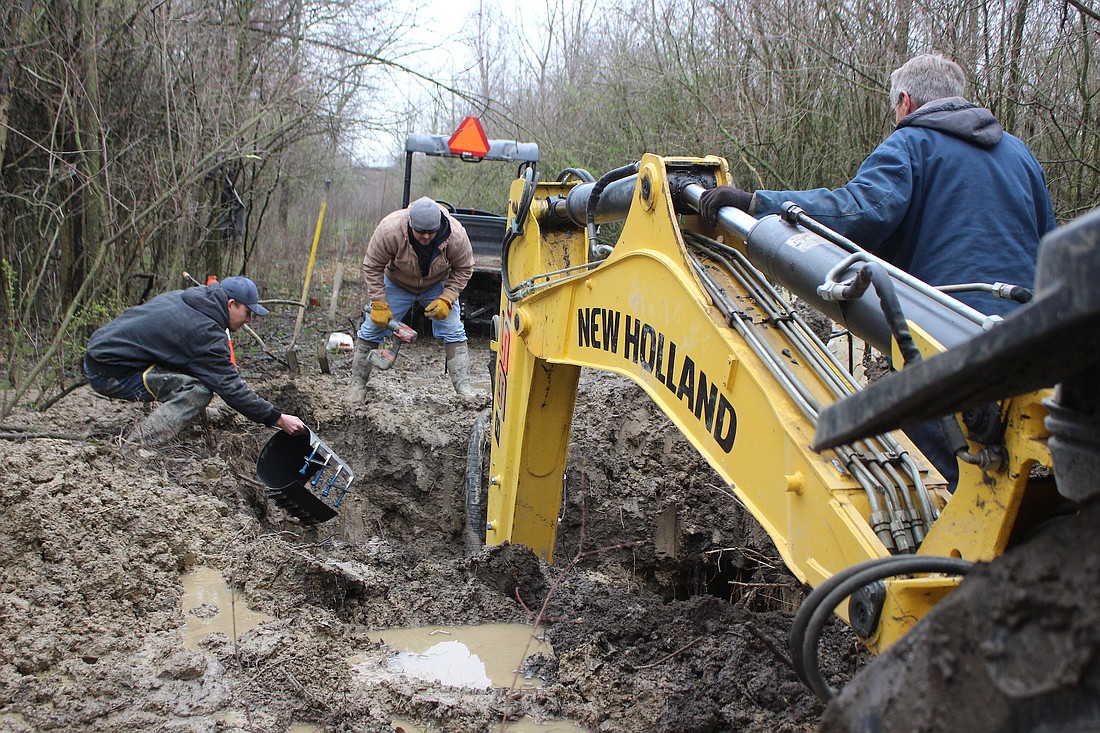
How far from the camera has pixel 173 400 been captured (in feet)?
20.1

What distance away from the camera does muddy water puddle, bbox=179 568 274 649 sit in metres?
3.56

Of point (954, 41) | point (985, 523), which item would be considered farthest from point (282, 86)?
point (985, 523)

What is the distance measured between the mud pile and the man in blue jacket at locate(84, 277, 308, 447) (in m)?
0.27

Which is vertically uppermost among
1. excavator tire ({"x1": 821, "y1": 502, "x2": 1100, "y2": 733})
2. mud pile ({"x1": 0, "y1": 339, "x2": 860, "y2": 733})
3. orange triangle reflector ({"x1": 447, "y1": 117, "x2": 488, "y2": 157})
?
orange triangle reflector ({"x1": 447, "y1": 117, "x2": 488, "y2": 157})

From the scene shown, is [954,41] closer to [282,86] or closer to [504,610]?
[504,610]

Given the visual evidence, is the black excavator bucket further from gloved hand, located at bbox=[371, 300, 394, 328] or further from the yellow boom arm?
the yellow boom arm

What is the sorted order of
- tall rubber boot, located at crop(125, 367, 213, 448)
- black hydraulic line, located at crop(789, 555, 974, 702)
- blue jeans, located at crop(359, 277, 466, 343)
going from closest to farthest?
black hydraulic line, located at crop(789, 555, 974, 702), tall rubber boot, located at crop(125, 367, 213, 448), blue jeans, located at crop(359, 277, 466, 343)

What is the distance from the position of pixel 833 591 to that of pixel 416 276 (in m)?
6.61

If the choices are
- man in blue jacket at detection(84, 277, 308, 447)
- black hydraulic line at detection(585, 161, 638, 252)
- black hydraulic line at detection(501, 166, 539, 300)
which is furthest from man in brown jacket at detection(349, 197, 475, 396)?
black hydraulic line at detection(585, 161, 638, 252)

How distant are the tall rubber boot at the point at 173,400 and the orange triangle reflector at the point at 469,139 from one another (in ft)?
17.2

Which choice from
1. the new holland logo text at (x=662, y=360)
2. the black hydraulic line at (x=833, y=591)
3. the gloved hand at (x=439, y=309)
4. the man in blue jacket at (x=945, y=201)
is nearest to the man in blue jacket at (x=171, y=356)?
the gloved hand at (x=439, y=309)

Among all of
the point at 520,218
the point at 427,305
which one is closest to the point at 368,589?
the point at 520,218

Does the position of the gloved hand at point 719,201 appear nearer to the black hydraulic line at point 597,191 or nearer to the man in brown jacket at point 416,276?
the black hydraulic line at point 597,191

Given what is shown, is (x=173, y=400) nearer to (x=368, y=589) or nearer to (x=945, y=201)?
(x=368, y=589)
